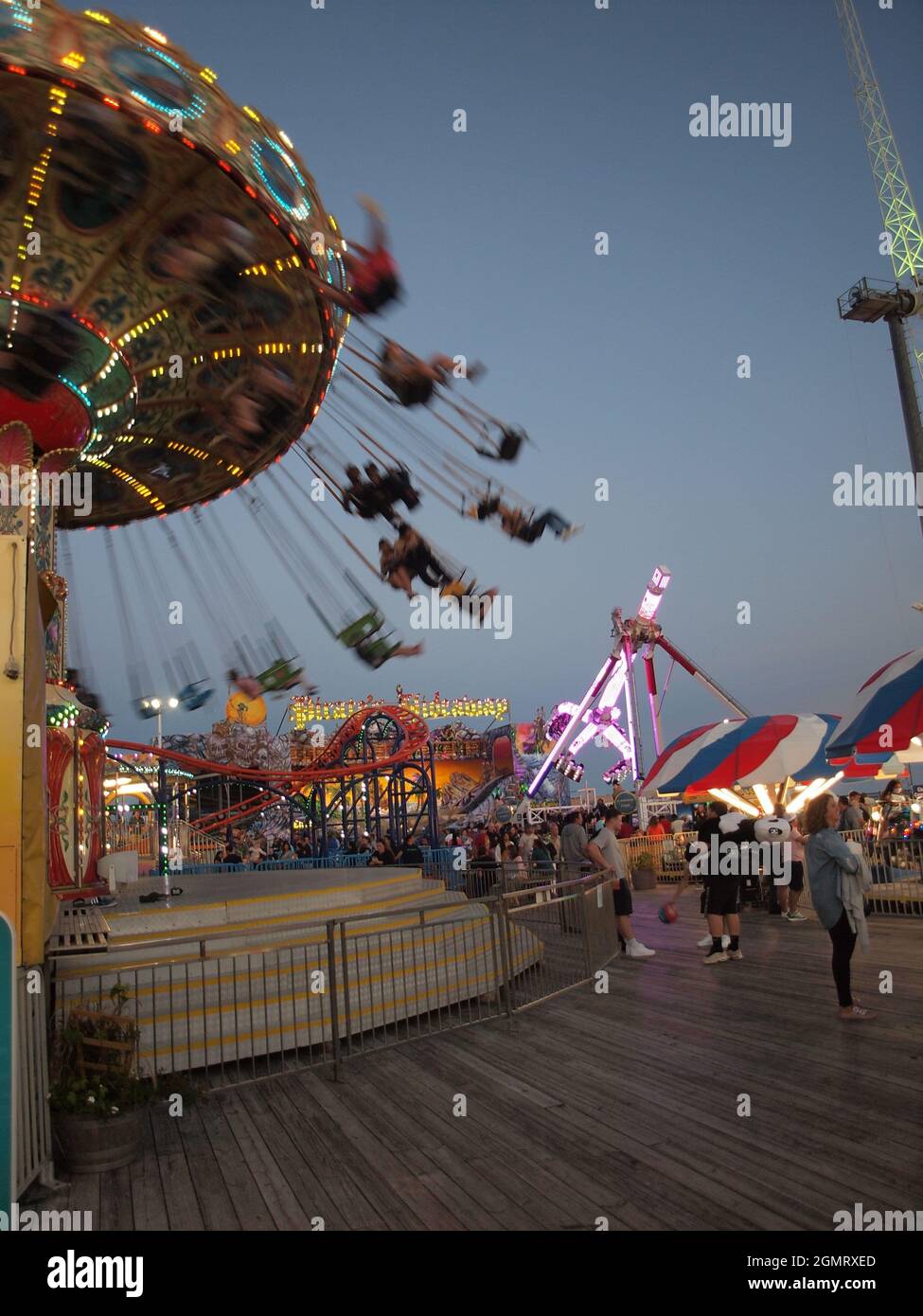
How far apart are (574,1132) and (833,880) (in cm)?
289

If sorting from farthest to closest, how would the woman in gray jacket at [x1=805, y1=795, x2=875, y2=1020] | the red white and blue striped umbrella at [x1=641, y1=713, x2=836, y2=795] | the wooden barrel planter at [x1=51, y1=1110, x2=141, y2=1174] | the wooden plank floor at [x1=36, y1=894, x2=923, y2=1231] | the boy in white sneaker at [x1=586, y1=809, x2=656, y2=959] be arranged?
the red white and blue striped umbrella at [x1=641, y1=713, x2=836, y2=795] < the boy in white sneaker at [x1=586, y1=809, x2=656, y2=959] < the woman in gray jacket at [x1=805, y1=795, x2=875, y2=1020] < the wooden barrel planter at [x1=51, y1=1110, x2=141, y2=1174] < the wooden plank floor at [x1=36, y1=894, x2=923, y2=1231]

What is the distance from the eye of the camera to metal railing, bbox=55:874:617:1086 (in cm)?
617

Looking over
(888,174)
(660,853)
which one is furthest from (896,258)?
(660,853)

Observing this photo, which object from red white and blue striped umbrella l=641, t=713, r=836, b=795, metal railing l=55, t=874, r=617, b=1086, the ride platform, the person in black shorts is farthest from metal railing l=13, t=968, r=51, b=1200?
red white and blue striped umbrella l=641, t=713, r=836, b=795

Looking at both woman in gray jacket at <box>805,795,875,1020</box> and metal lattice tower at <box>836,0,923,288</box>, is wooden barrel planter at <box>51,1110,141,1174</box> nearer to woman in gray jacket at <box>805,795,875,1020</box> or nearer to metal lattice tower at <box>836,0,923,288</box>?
woman in gray jacket at <box>805,795,875,1020</box>

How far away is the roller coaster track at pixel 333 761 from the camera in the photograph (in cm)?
2030

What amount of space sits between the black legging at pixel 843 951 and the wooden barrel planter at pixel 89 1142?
4831 mm

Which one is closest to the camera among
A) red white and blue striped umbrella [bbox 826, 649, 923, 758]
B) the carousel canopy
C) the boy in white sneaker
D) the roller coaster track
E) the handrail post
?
the handrail post

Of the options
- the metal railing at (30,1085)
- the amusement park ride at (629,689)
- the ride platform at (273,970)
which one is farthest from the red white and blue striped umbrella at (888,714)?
the amusement park ride at (629,689)

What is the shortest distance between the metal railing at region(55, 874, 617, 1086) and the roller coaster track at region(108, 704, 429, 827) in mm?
12019

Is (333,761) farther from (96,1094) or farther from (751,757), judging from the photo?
(96,1094)

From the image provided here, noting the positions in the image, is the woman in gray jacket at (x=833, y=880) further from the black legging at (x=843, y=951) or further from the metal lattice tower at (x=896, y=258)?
the metal lattice tower at (x=896, y=258)

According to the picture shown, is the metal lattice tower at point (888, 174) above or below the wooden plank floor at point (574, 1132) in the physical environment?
above
